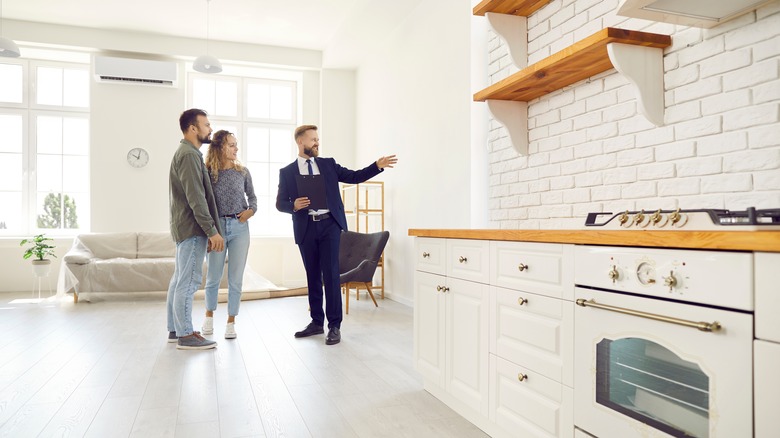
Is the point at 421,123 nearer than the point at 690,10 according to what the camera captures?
No

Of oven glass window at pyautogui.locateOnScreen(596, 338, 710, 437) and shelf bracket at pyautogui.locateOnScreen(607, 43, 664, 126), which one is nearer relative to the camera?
oven glass window at pyautogui.locateOnScreen(596, 338, 710, 437)

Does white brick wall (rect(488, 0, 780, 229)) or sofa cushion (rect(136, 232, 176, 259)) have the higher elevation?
white brick wall (rect(488, 0, 780, 229))

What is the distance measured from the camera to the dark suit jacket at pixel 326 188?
11.6ft

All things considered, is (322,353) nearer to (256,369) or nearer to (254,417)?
(256,369)

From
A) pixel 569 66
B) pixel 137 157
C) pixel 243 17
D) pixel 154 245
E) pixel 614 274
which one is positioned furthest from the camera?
pixel 137 157

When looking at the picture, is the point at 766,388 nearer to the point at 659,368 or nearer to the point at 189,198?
the point at 659,368

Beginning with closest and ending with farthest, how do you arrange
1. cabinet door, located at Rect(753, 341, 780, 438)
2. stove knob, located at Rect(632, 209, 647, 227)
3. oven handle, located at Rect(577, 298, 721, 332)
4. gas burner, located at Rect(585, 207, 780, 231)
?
cabinet door, located at Rect(753, 341, 780, 438)
oven handle, located at Rect(577, 298, 721, 332)
gas burner, located at Rect(585, 207, 780, 231)
stove knob, located at Rect(632, 209, 647, 227)

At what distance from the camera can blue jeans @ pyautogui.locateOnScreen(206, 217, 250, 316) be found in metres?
3.56

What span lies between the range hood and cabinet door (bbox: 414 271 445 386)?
124 cm

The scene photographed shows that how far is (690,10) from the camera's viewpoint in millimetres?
1601

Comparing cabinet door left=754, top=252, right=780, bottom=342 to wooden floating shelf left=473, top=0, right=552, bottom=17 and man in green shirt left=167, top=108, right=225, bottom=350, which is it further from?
man in green shirt left=167, top=108, right=225, bottom=350

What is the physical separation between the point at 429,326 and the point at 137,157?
18.6 feet

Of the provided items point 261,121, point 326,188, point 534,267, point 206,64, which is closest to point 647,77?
point 534,267

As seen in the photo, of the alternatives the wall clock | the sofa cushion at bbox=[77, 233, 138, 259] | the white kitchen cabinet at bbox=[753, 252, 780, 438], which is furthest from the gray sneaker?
the wall clock
